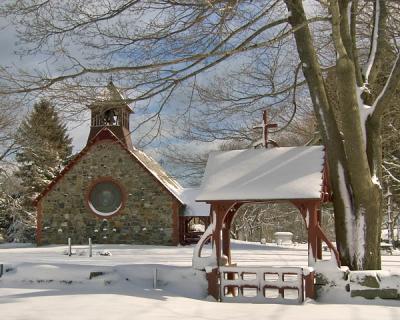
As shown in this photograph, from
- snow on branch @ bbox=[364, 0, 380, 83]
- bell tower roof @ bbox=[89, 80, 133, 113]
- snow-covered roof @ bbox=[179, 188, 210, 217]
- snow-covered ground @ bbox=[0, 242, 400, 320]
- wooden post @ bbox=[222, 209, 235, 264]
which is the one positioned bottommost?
snow-covered ground @ bbox=[0, 242, 400, 320]

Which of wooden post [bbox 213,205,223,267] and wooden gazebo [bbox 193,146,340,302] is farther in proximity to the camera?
wooden post [bbox 213,205,223,267]

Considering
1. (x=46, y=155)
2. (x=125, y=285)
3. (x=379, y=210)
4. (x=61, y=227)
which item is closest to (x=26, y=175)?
(x=46, y=155)

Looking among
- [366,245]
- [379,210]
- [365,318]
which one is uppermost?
[379,210]

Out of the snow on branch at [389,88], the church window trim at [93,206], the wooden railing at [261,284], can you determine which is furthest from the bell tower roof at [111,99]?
the church window trim at [93,206]

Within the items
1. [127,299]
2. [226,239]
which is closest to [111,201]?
[226,239]

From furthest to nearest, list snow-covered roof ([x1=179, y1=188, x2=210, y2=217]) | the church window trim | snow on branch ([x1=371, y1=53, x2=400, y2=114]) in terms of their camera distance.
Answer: the church window trim
snow-covered roof ([x1=179, y1=188, x2=210, y2=217])
snow on branch ([x1=371, y1=53, x2=400, y2=114])

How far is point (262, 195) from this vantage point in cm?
1026

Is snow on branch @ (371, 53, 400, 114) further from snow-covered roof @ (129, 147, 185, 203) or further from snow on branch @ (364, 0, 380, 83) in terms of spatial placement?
snow-covered roof @ (129, 147, 185, 203)

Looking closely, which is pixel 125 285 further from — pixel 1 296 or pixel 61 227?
pixel 61 227

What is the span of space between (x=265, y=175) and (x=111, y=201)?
59.9 feet

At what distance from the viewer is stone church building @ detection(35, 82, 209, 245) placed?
27312 millimetres

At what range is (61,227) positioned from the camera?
28.2 metres

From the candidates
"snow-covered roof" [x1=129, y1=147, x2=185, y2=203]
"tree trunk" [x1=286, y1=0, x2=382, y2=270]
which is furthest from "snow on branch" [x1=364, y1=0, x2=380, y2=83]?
"snow-covered roof" [x1=129, y1=147, x2=185, y2=203]

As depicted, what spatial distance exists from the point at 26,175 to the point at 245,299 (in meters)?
29.7
